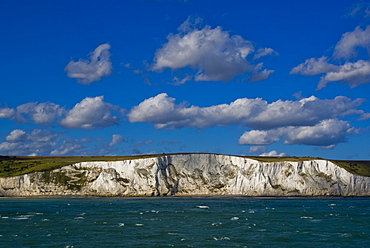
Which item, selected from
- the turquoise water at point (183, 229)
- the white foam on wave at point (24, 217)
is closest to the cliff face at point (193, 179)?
the turquoise water at point (183, 229)

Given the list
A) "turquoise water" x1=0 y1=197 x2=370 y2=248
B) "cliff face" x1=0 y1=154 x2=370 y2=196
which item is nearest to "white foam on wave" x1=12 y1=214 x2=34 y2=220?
"turquoise water" x1=0 y1=197 x2=370 y2=248

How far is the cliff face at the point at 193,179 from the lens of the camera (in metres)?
125

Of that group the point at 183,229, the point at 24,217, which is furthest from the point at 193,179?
the point at 183,229

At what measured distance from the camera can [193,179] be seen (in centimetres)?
12850

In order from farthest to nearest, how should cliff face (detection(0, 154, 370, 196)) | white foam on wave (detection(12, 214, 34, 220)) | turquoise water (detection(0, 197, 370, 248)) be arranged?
cliff face (detection(0, 154, 370, 196)) → white foam on wave (detection(12, 214, 34, 220)) → turquoise water (detection(0, 197, 370, 248))

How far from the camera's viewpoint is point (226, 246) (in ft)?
142

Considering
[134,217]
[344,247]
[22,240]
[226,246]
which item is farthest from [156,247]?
[134,217]

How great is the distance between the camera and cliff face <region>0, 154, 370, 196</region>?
125 metres

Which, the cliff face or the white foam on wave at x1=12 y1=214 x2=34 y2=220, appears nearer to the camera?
the white foam on wave at x1=12 y1=214 x2=34 y2=220

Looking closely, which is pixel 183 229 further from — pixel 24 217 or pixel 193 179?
pixel 193 179

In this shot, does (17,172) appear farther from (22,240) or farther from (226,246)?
(226,246)

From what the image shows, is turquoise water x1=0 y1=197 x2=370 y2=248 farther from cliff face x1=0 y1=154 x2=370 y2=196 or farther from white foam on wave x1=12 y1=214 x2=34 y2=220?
cliff face x1=0 y1=154 x2=370 y2=196

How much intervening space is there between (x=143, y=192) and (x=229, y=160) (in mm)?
26534

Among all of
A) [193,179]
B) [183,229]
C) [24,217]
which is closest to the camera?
[183,229]
